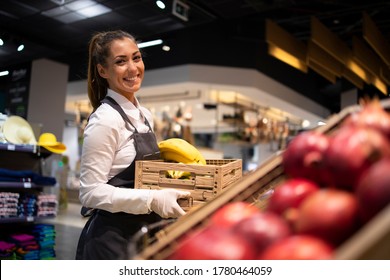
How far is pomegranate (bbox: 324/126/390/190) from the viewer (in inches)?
24.8

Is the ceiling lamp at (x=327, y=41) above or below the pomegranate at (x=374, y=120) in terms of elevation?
above

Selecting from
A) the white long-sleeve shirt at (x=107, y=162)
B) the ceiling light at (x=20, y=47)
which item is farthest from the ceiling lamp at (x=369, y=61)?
the ceiling light at (x=20, y=47)

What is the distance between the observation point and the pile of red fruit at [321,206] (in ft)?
1.89

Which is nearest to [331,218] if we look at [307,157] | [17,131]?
[307,157]

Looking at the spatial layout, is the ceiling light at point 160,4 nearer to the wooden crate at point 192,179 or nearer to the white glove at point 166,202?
the wooden crate at point 192,179

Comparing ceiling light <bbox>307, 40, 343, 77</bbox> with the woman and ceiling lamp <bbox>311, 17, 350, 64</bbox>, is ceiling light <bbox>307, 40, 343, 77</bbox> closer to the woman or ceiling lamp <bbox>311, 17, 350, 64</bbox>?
ceiling lamp <bbox>311, 17, 350, 64</bbox>

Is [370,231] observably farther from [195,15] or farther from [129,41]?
[195,15]

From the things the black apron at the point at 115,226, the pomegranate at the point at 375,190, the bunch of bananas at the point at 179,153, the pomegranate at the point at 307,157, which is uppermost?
the bunch of bananas at the point at 179,153

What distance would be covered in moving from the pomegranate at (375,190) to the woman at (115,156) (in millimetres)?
979

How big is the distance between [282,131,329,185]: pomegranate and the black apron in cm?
102

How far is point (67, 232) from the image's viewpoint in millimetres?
7098

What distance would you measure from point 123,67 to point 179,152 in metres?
0.49

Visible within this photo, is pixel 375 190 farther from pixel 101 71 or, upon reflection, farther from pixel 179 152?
pixel 101 71

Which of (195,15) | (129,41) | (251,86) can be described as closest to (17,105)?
(195,15)
